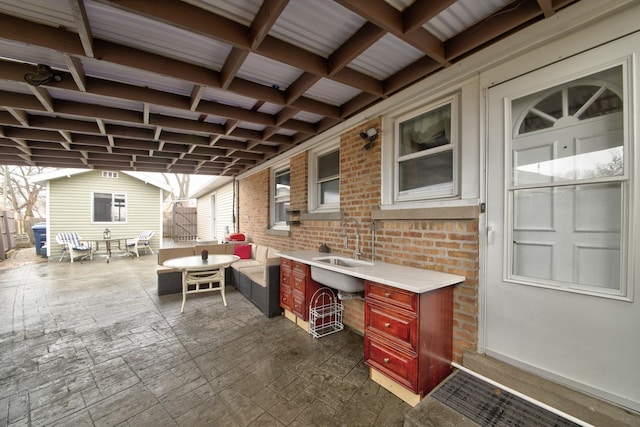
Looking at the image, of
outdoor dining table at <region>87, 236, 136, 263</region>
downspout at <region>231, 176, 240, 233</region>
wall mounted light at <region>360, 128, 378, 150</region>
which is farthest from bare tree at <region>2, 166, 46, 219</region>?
wall mounted light at <region>360, 128, 378, 150</region>

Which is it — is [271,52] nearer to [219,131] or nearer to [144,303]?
[219,131]

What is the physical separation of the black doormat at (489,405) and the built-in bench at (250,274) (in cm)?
243

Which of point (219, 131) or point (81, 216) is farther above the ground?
point (219, 131)

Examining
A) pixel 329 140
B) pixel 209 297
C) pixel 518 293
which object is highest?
pixel 329 140

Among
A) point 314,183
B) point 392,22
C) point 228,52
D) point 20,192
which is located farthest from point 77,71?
point 20,192

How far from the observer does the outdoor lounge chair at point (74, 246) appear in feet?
27.2

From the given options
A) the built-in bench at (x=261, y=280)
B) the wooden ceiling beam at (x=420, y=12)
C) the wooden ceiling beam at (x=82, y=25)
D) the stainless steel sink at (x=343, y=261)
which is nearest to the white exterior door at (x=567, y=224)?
the wooden ceiling beam at (x=420, y=12)

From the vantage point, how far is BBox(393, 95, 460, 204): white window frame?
2264mm

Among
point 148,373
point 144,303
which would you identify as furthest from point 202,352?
point 144,303

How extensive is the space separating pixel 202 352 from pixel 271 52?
3.04m

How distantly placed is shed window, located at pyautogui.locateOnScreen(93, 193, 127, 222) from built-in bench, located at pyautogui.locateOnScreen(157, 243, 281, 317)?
6.94m

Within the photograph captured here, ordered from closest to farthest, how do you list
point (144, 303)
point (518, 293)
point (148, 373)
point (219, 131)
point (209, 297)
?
1. point (518, 293)
2. point (148, 373)
3. point (219, 131)
4. point (144, 303)
5. point (209, 297)

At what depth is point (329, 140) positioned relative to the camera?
379cm

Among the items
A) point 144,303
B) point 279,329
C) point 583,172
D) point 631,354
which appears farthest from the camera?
point 144,303
